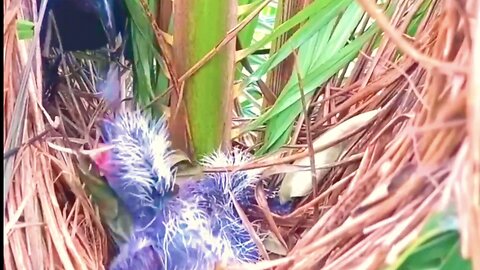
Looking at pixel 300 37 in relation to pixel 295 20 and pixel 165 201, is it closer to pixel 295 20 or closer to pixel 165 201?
pixel 295 20

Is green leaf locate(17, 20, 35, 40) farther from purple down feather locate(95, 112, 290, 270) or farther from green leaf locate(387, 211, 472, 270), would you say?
green leaf locate(387, 211, 472, 270)

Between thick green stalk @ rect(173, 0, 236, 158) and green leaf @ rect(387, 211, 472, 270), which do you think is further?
thick green stalk @ rect(173, 0, 236, 158)

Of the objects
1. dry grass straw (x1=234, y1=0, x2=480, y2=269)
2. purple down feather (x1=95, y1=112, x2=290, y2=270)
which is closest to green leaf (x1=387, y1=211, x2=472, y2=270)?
dry grass straw (x1=234, y1=0, x2=480, y2=269)

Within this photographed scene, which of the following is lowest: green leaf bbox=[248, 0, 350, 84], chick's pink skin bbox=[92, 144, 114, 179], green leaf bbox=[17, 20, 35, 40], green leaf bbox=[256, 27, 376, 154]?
chick's pink skin bbox=[92, 144, 114, 179]

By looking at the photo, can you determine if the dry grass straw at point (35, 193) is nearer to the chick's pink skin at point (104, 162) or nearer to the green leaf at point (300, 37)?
the chick's pink skin at point (104, 162)

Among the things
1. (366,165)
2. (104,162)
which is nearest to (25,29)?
(104,162)

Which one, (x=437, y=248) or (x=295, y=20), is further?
(x=295, y=20)

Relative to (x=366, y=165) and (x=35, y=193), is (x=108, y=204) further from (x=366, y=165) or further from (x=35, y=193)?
(x=366, y=165)

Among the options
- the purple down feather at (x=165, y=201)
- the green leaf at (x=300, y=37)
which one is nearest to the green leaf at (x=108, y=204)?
the purple down feather at (x=165, y=201)

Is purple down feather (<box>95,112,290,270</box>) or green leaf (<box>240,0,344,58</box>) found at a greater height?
green leaf (<box>240,0,344,58</box>)
